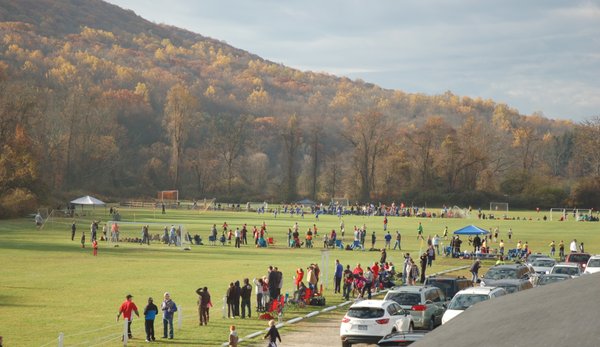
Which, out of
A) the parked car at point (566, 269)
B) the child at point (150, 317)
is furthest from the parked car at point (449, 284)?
the child at point (150, 317)

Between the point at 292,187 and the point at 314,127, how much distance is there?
19.3m

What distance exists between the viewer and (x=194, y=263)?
44.8m

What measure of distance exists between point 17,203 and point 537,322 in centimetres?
7299

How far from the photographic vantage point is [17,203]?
76500mm

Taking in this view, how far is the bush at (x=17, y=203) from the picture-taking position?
247 ft

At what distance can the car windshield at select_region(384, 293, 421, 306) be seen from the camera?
23484mm

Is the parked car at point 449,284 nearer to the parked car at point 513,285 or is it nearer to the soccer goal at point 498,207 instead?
the parked car at point 513,285

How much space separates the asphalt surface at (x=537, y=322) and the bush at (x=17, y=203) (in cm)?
6942

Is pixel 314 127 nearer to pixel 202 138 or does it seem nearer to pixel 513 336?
pixel 202 138

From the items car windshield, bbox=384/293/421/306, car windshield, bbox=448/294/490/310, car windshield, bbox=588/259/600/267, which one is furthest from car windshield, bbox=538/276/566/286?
car windshield, bbox=448/294/490/310

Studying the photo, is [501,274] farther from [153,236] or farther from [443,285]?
[153,236]

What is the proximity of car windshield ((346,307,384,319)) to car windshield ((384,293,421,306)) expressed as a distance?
252 cm

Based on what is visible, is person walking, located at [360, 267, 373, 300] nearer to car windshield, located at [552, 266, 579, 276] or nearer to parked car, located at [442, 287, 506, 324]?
car windshield, located at [552, 266, 579, 276]

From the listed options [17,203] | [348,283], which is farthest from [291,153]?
[348,283]
